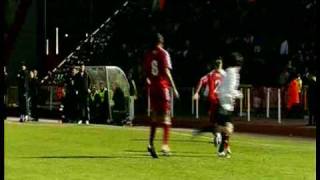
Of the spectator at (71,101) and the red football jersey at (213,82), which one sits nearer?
the red football jersey at (213,82)

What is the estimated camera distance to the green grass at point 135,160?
11.1 meters

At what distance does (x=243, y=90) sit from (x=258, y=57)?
4.30 m

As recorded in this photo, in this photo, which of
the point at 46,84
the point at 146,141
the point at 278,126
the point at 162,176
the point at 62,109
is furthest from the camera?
the point at 46,84

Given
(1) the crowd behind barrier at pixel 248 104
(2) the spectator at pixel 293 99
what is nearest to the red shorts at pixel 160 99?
(1) the crowd behind barrier at pixel 248 104

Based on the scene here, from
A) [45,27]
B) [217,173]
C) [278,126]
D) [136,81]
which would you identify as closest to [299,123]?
[278,126]

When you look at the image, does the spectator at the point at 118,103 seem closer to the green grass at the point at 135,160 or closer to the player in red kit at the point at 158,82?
the green grass at the point at 135,160

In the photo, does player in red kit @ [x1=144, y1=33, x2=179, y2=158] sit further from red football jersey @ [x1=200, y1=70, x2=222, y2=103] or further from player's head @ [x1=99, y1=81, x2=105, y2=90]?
player's head @ [x1=99, y1=81, x2=105, y2=90]

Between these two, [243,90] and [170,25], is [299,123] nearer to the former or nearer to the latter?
[243,90]

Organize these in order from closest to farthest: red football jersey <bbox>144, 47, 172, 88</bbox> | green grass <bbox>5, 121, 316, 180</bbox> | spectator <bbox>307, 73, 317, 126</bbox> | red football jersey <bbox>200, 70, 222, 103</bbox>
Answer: green grass <bbox>5, 121, 316, 180</bbox> → red football jersey <bbox>144, 47, 172, 88</bbox> → red football jersey <bbox>200, 70, 222, 103</bbox> → spectator <bbox>307, 73, 317, 126</bbox>

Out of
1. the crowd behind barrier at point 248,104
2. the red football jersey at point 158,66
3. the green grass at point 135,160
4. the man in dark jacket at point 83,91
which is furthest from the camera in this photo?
the crowd behind barrier at point 248,104

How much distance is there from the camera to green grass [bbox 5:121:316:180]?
1107 centimetres

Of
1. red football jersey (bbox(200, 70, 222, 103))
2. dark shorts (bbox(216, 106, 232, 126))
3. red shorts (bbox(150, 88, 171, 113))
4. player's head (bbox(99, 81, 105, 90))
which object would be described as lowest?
dark shorts (bbox(216, 106, 232, 126))

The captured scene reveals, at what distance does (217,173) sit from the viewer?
11359 mm

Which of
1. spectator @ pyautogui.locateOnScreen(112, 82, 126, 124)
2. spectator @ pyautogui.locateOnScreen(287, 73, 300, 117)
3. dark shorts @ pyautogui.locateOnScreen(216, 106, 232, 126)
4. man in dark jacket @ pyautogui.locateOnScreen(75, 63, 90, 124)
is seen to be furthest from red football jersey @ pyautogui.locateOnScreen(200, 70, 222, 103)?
spectator @ pyautogui.locateOnScreen(287, 73, 300, 117)
